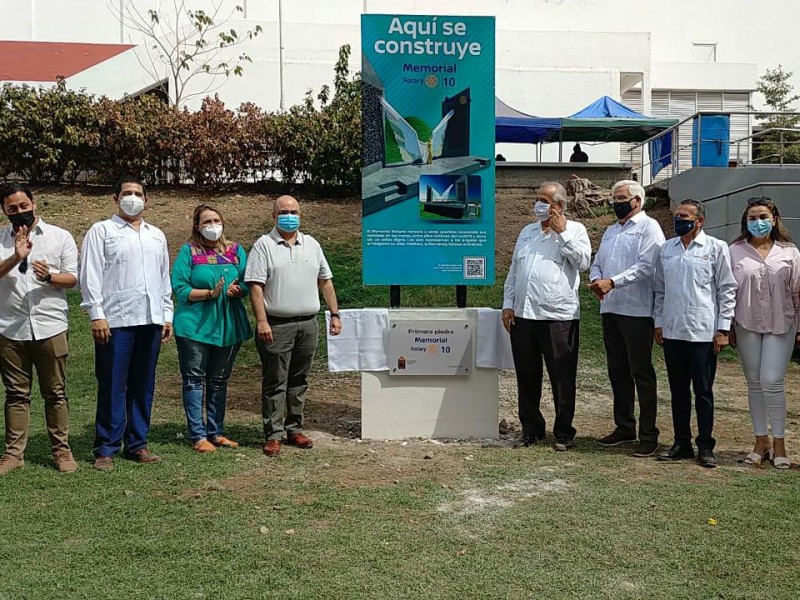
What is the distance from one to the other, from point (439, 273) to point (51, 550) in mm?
3592

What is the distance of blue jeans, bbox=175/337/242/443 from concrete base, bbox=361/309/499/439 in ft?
3.56

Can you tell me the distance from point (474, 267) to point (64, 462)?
3314mm

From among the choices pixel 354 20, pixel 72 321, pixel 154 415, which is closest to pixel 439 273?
pixel 154 415

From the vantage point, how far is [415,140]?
6.61m

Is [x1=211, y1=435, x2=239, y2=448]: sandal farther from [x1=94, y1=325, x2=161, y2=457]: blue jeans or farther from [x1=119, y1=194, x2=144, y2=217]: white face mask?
[x1=119, y1=194, x2=144, y2=217]: white face mask

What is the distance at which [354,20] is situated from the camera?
941 inches

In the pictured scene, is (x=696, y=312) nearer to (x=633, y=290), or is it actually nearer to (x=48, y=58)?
(x=633, y=290)

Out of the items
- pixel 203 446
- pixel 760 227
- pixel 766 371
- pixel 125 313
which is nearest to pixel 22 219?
pixel 125 313

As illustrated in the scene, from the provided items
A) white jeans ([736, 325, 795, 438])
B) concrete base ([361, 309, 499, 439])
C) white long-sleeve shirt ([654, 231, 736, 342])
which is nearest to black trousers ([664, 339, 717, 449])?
white long-sleeve shirt ([654, 231, 736, 342])

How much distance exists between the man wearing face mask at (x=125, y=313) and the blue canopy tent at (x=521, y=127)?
13089 mm

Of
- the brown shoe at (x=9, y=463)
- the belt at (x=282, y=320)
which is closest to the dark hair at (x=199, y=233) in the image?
the belt at (x=282, y=320)

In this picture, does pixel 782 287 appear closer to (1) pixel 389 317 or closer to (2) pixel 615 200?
(2) pixel 615 200

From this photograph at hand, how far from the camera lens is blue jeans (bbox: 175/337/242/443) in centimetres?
600

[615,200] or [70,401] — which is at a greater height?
[615,200]
